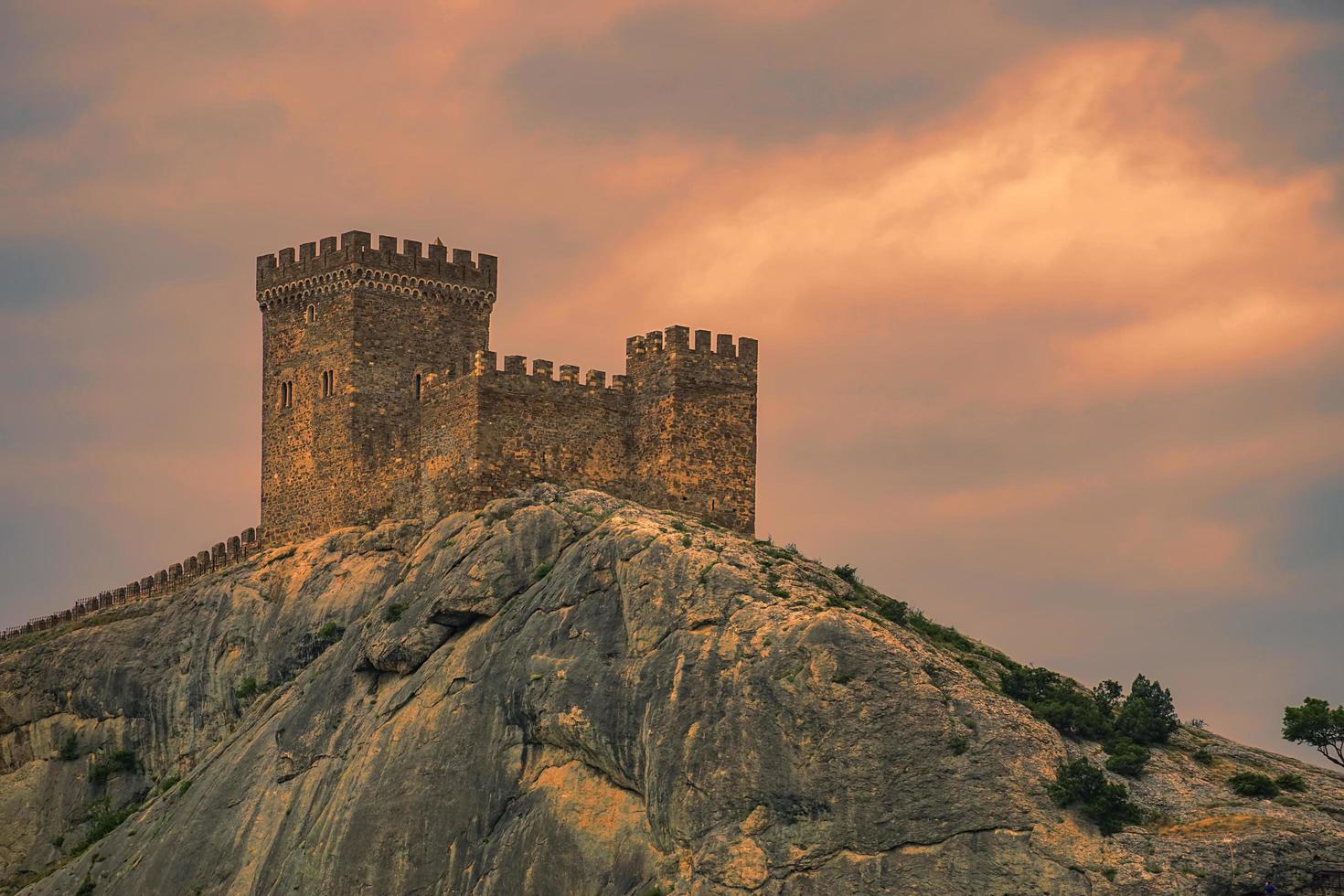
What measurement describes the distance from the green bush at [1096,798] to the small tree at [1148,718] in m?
5.50

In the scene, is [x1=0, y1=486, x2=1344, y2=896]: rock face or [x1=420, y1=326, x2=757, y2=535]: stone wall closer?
[x1=0, y1=486, x2=1344, y2=896]: rock face

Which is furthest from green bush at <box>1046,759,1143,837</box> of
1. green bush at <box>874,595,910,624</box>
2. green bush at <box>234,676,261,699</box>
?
green bush at <box>234,676,261,699</box>

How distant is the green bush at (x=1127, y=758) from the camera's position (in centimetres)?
7431

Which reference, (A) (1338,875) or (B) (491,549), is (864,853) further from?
(B) (491,549)

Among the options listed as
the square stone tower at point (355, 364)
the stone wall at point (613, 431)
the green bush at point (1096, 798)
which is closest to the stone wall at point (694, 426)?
the stone wall at point (613, 431)

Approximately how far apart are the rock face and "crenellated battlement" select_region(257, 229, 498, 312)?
10470 millimetres

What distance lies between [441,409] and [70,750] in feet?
90.0

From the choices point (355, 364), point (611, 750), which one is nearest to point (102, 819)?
point (355, 364)

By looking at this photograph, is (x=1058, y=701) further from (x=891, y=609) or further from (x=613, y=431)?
(x=613, y=431)

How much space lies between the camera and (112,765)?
334 feet

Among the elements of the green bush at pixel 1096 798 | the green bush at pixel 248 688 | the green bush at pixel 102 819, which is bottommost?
the green bush at pixel 102 819

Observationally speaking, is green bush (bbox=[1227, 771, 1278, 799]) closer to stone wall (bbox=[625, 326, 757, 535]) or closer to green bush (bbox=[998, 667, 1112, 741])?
green bush (bbox=[998, 667, 1112, 741])

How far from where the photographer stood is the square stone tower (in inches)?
3671

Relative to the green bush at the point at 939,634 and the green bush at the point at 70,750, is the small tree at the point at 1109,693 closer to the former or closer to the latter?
the green bush at the point at 939,634
